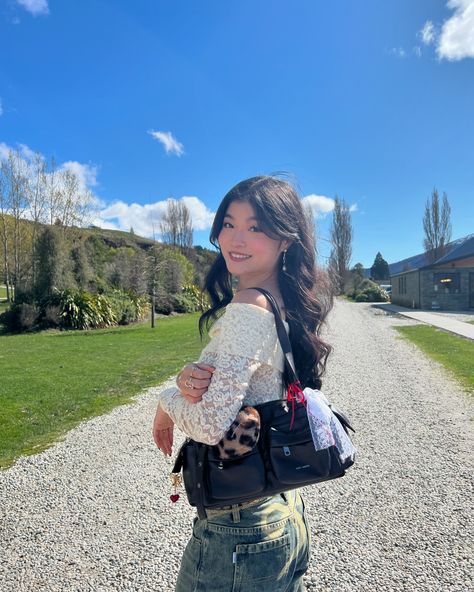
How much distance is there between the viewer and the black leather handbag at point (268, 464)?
106 centimetres

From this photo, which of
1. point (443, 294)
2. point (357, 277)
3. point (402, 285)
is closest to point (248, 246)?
point (443, 294)

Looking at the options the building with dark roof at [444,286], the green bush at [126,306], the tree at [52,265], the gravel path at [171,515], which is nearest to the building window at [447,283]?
the building with dark roof at [444,286]

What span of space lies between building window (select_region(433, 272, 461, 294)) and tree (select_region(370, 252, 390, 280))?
43121mm

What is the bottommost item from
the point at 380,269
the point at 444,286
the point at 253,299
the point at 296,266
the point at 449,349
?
the point at 449,349

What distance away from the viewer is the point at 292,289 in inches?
52.3

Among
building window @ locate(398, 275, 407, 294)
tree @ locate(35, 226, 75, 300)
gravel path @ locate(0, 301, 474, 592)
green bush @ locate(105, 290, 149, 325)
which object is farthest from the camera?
building window @ locate(398, 275, 407, 294)

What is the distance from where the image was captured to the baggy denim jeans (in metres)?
1.11

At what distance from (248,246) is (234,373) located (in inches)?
17.6

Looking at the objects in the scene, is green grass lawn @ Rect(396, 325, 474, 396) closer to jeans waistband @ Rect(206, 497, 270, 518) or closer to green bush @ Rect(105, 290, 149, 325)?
jeans waistband @ Rect(206, 497, 270, 518)

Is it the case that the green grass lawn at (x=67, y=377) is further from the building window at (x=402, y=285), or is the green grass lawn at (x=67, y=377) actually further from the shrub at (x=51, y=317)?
the building window at (x=402, y=285)

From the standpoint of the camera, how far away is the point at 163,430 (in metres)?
1.41

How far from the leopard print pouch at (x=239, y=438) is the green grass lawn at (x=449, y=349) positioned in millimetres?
7138

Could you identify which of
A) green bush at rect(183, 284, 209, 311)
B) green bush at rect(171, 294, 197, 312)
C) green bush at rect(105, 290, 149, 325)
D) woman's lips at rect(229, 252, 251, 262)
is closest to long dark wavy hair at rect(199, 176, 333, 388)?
woman's lips at rect(229, 252, 251, 262)

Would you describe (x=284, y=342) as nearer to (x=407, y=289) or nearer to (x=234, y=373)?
(x=234, y=373)
